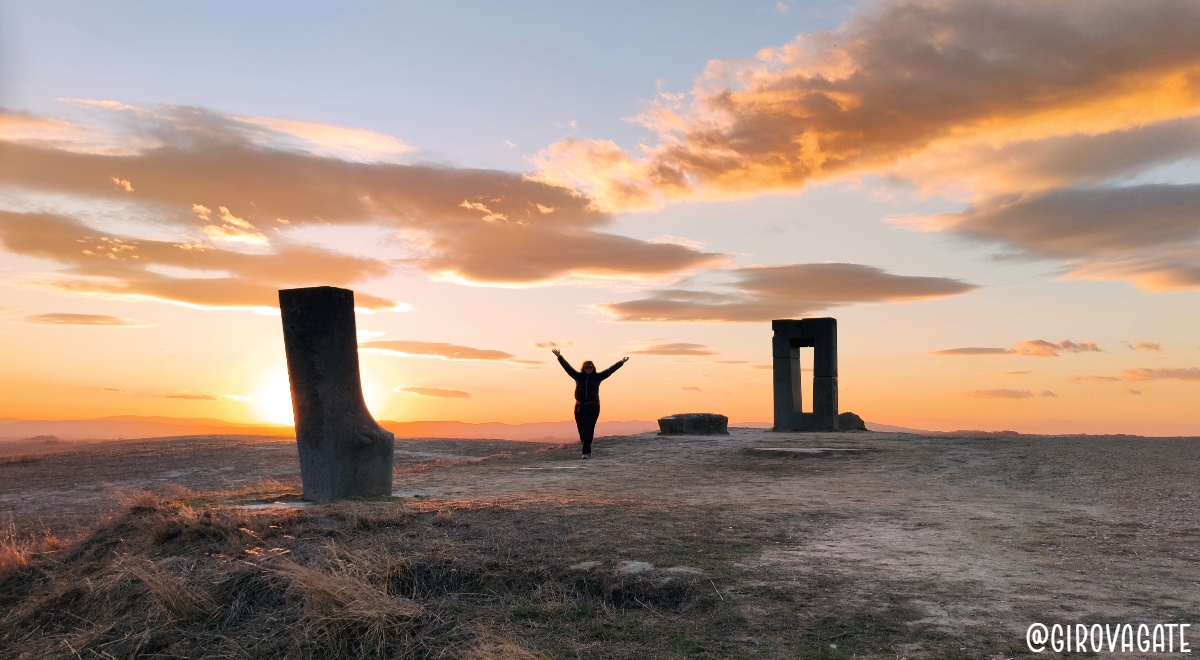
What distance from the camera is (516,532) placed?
301 inches

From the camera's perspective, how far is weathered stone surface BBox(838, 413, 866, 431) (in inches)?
1019

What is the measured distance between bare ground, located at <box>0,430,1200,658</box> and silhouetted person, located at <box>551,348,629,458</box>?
7.90ft

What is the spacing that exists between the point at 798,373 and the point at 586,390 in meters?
10.2

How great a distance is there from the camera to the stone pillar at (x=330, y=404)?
34.1ft

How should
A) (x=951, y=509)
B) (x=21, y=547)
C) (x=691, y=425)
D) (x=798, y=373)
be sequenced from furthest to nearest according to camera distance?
(x=798, y=373), (x=691, y=425), (x=951, y=509), (x=21, y=547)

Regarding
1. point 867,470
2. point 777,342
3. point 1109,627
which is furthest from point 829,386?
point 1109,627

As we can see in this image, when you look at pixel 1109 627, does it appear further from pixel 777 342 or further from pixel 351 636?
pixel 777 342

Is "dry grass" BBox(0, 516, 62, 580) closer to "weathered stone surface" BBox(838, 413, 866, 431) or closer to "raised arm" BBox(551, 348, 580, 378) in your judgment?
"raised arm" BBox(551, 348, 580, 378)

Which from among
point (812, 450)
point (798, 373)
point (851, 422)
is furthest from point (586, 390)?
point (851, 422)

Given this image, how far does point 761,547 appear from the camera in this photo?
7172mm

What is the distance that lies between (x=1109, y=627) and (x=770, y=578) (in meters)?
2.10

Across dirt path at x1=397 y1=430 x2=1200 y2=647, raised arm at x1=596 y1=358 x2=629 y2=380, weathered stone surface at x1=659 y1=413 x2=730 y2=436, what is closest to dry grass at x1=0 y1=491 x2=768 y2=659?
dirt path at x1=397 y1=430 x2=1200 y2=647

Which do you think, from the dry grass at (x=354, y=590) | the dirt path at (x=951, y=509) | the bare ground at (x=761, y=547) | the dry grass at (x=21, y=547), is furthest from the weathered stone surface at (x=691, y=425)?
the dry grass at (x=21, y=547)

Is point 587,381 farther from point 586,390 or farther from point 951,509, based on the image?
point 951,509
